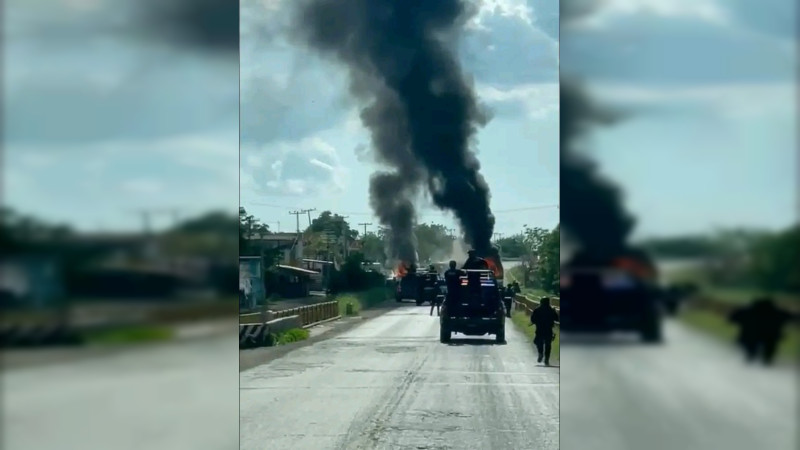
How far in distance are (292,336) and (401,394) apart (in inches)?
31.8

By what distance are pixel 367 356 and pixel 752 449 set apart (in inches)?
90.0

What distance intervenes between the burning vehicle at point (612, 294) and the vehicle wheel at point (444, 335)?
101 cm

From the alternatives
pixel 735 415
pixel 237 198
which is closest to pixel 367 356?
pixel 237 198

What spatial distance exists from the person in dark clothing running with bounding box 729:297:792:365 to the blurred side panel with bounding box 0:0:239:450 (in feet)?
8.01

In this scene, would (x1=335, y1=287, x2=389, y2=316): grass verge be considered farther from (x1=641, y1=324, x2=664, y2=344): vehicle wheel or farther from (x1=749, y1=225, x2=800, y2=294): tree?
(x1=749, y1=225, x2=800, y2=294): tree

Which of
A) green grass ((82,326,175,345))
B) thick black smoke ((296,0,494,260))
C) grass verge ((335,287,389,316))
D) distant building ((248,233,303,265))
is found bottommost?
green grass ((82,326,175,345))

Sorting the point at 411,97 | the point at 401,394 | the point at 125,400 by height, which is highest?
the point at 411,97

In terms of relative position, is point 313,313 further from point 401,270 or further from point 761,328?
point 761,328

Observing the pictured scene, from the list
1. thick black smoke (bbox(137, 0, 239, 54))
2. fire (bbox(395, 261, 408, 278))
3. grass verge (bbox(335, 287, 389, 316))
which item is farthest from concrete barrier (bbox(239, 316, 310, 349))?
thick black smoke (bbox(137, 0, 239, 54))

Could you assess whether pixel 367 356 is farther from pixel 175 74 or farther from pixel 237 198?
pixel 175 74

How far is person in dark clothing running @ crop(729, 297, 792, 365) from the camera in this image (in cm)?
350

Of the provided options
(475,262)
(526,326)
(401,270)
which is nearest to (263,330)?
(401,270)

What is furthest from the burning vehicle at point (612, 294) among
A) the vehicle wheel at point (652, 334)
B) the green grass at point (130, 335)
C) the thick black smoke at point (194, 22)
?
the thick black smoke at point (194, 22)

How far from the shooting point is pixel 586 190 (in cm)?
404
